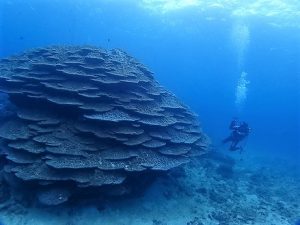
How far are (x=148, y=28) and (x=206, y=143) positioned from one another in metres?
48.6

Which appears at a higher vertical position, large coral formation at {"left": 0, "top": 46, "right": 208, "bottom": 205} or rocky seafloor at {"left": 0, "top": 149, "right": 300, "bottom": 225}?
large coral formation at {"left": 0, "top": 46, "right": 208, "bottom": 205}

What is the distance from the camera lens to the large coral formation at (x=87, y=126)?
8.51 metres

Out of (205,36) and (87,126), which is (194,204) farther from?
(205,36)

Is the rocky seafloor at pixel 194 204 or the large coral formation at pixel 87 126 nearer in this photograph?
the large coral formation at pixel 87 126

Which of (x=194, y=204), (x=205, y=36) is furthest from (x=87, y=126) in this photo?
(x=205, y=36)

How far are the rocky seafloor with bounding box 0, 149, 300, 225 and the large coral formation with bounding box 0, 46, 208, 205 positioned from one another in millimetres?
760

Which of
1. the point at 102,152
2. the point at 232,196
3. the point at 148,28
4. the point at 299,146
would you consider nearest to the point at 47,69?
the point at 102,152

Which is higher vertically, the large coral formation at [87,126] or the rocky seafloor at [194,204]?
the large coral formation at [87,126]

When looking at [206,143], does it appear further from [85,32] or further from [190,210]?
[85,32]

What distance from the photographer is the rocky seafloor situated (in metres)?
8.67

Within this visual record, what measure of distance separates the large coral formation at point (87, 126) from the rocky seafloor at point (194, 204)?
760 mm

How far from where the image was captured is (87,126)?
9.58m

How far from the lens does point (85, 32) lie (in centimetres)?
8462

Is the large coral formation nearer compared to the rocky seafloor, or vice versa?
the large coral formation
